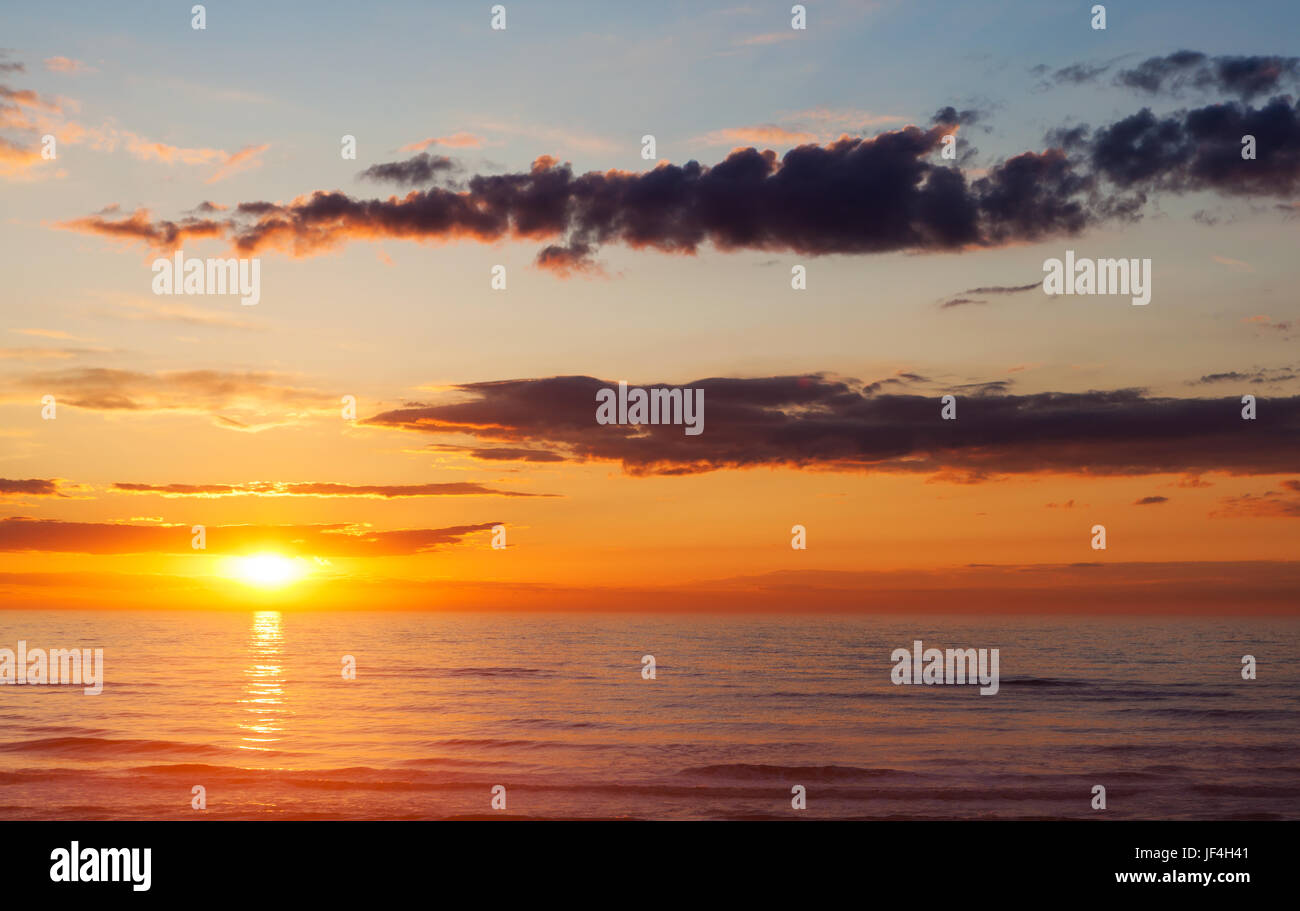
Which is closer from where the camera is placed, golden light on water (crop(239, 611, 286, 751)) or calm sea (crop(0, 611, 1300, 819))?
calm sea (crop(0, 611, 1300, 819))

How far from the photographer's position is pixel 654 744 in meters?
33.2

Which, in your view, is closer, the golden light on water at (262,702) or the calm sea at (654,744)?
the calm sea at (654,744)

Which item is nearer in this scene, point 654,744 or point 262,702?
point 654,744

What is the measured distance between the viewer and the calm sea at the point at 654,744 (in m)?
24.8

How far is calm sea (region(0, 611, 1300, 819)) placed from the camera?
24844mm

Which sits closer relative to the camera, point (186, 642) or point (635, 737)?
point (635, 737)
